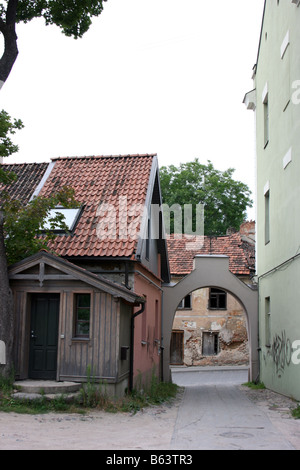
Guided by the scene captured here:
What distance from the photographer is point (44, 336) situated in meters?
11.9

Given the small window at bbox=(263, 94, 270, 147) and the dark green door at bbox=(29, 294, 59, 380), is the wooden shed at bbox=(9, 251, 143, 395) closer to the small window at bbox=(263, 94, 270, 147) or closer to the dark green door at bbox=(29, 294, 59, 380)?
the dark green door at bbox=(29, 294, 59, 380)

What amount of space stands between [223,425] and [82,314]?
13.3ft

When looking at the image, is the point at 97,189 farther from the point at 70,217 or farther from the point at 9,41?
the point at 9,41

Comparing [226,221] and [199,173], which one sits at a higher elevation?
[199,173]

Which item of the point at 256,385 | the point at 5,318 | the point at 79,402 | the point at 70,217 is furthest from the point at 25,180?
the point at 256,385

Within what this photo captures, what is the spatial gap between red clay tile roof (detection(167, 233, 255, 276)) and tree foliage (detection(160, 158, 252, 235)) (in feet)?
28.0

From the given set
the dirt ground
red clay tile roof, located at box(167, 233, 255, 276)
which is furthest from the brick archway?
red clay tile roof, located at box(167, 233, 255, 276)

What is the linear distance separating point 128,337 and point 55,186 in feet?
18.4

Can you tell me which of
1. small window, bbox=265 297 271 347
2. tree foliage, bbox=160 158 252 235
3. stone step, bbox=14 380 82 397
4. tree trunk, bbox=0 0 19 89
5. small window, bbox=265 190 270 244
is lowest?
stone step, bbox=14 380 82 397

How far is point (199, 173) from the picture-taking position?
44594mm

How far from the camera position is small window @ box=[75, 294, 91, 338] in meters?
11.8

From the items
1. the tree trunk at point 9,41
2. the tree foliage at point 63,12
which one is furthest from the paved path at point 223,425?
the tree foliage at point 63,12

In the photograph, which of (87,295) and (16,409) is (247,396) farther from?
(16,409)
